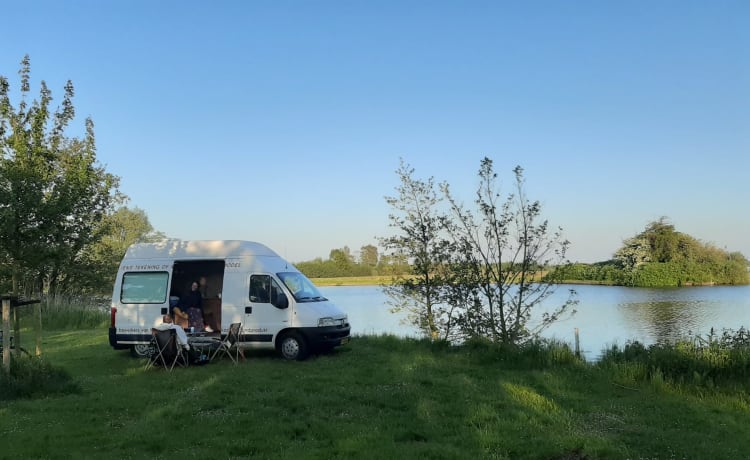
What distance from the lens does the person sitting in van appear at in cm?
1263

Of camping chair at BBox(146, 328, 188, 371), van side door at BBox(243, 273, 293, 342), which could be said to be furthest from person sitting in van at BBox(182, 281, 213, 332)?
camping chair at BBox(146, 328, 188, 371)

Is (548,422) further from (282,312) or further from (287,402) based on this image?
(282,312)

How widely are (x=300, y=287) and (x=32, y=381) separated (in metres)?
5.30

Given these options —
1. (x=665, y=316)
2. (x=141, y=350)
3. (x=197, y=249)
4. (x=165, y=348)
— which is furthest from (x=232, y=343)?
(x=665, y=316)

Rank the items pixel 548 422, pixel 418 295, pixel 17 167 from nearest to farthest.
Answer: pixel 548 422, pixel 418 295, pixel 17 167

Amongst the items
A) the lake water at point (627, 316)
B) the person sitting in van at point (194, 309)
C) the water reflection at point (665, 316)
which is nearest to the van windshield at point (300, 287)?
the lake water at point (627, 316)

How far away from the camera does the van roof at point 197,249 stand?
12.3 meters

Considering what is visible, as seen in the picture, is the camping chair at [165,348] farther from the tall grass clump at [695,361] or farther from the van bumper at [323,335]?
the tall grass clump at [695,361]

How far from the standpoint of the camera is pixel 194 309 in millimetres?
12648

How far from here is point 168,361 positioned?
35.6ft

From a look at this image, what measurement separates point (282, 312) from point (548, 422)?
6566 mm

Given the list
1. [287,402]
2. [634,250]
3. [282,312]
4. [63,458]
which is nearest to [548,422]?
[287,402]

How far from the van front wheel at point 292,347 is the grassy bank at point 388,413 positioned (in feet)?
2.47

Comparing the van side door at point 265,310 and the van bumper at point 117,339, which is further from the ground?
the van side door at point 265,310
